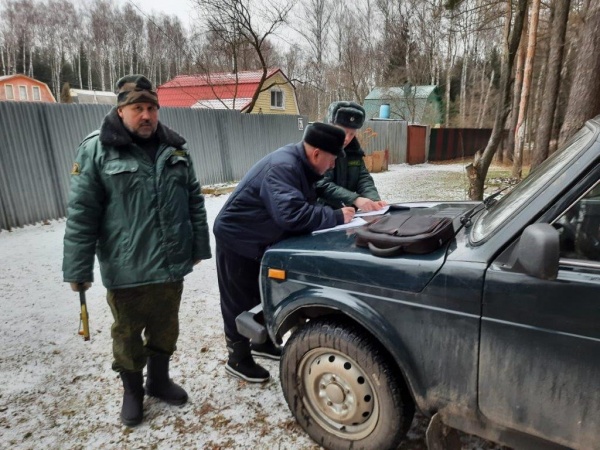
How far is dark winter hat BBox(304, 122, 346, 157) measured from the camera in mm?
2496

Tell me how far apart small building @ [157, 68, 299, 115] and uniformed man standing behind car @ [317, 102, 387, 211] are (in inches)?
772

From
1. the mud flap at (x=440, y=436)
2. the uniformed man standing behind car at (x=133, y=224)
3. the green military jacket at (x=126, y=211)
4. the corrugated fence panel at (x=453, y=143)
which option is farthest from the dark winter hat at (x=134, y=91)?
the corrugated fence panel at (x=453, y=143)

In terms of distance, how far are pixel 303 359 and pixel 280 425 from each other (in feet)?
1.89

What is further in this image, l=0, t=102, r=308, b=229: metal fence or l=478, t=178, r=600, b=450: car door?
l=0, t=102, r=308, b=229: metal fence

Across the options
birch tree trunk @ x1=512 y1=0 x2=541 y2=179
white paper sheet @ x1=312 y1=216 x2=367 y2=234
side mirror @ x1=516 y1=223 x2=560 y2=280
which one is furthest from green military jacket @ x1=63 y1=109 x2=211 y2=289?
birch tree trunk @ x1=512 y1=0 x2=541 y2=179

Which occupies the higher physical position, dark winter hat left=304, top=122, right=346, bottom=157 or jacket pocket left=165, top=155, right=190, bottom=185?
dark winter hat left=304, top=122, right=346, bottom=157

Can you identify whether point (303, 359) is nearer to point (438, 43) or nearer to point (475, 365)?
point (475, 365)

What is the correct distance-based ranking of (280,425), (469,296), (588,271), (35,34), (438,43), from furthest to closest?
(35,34), (438,43), (280,425), (469,296), (588,271)

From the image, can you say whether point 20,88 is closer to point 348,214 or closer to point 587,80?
point 587,80

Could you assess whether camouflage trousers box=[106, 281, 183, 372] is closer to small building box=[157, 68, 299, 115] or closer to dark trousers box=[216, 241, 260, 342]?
dark trousers box=[216, 241, 260, 342]

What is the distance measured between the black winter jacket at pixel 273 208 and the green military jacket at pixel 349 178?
0.42 metres

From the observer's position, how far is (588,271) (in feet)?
4.91

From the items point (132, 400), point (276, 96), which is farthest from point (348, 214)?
point (276, 96)

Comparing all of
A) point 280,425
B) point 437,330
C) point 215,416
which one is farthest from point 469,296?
point 215,416
